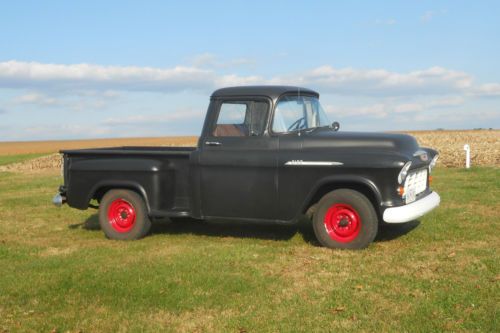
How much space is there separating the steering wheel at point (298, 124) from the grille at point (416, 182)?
1.62m

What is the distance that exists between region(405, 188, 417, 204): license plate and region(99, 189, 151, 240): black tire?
3.67m

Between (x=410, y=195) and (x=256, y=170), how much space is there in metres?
1.98

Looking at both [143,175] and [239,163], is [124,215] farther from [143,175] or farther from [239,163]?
[239,163]

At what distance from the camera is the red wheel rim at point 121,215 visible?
816 cm

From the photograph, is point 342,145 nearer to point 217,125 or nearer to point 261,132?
point 261,132

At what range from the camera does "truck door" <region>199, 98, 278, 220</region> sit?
23.5 feet

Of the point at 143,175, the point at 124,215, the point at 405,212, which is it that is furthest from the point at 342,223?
the point at 124,215

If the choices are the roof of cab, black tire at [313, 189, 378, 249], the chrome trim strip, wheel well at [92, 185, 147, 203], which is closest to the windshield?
the roof of cab

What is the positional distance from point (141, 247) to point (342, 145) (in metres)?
3.07

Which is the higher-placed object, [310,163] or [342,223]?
[310,163]

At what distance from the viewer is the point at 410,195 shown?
694 cm

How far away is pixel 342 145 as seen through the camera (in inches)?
275

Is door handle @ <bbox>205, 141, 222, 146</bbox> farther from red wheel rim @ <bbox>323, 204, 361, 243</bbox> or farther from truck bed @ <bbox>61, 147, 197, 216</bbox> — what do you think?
red wheel rim @ <bbox>323, 204, 361, 243</bbox>

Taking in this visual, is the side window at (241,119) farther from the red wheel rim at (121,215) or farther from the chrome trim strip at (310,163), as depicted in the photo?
the red wheel rim at (121,215)
